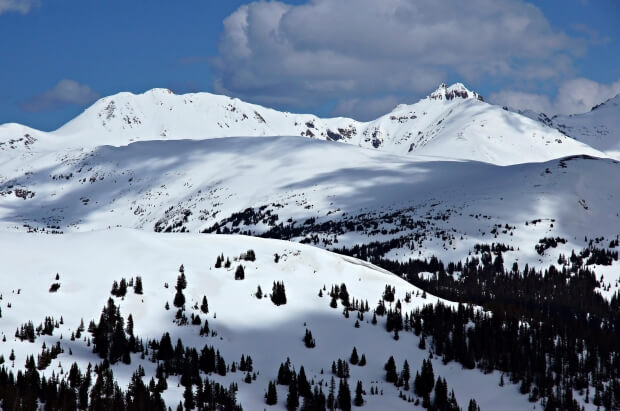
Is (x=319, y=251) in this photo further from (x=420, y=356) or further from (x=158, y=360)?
(x=158, y=360)

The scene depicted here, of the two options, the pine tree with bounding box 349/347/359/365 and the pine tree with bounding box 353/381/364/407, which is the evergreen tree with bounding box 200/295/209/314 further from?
the pine tree with bounding box 353/381/364/407

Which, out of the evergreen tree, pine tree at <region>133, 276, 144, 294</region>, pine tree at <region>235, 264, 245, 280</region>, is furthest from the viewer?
pine tree at <region>235, 264, 245, 280</region>

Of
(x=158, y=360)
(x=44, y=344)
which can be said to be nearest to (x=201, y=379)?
(x=158, y=360)

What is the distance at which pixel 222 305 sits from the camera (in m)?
104

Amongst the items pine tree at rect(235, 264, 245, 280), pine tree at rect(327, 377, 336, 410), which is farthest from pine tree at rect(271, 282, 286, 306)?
pine tree at rect(327, 377, 336, 410)

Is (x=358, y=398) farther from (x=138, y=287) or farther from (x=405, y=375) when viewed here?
(x=138, y=287)

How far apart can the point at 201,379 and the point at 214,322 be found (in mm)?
16362

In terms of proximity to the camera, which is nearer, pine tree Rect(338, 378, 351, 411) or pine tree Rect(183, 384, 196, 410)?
pine tree Rect(183, 384, 196, 410)

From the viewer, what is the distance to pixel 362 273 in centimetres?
12394

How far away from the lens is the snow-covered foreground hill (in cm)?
8706

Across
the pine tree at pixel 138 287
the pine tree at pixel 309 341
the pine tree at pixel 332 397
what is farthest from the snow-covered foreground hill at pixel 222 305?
the pine tree at pixel 332 397

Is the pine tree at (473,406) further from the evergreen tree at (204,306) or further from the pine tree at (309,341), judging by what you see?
the evergreen tree at (204,306)

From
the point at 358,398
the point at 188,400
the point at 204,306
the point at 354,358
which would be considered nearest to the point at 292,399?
the point at 358,398

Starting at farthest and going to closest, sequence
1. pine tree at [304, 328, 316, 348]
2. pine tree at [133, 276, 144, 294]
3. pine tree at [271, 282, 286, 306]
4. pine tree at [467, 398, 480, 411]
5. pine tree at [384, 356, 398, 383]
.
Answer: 1. pine tree at [271, 282, 286, 306]
2. pine tree at [304, 328, 316, 348]
3. pine tree at [384, 356, 398, 383]
4. pine tree at [133, 276, 144, 294]
5. pine tree at [467, 398, 480, 411]
